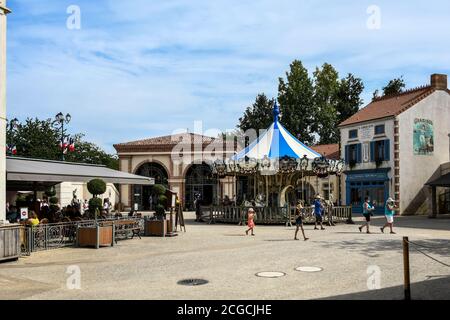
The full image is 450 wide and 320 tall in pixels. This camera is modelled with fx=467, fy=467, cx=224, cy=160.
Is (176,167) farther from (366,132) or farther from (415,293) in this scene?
(415,293)

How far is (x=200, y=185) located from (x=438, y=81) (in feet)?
71.1

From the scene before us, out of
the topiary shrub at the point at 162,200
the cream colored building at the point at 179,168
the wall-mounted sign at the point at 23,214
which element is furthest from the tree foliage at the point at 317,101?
the wall-mounted sign at the point at 23,214

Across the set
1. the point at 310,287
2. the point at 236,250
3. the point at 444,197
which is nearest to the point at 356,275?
the point at 310,287

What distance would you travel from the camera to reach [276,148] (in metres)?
24.3

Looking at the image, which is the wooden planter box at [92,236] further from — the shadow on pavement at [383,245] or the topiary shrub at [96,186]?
the shadow on pavement at [383,245]

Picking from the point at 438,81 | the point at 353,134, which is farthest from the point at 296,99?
the point at 438,81

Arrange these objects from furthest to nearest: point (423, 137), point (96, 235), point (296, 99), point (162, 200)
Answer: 1. point (296, 99)
2. point (423, 137)
3. point (162, 200)
4. point (96, 235)

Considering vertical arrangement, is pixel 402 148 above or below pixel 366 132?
below

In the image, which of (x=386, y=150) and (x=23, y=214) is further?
(x=386, y=150)

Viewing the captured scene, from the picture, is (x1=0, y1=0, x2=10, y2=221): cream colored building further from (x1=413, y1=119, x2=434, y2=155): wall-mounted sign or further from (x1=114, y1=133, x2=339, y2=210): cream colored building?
(x1=114, y1=133, x2=339, y2=210): cream colored building

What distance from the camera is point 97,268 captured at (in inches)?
420

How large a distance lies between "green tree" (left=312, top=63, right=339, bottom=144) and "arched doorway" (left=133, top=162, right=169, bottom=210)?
17584 mm
